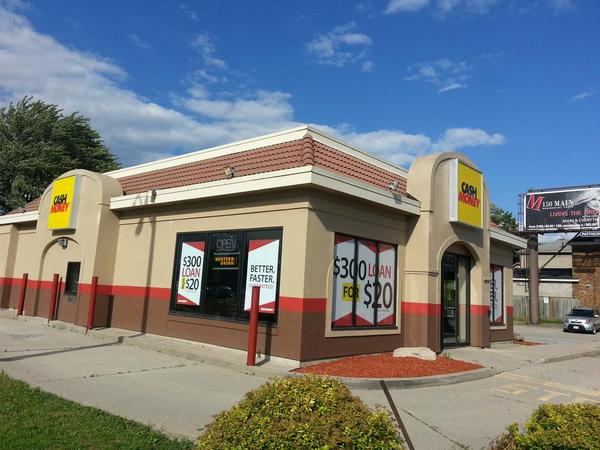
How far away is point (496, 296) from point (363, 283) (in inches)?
339

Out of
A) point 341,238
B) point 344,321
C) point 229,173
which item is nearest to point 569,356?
point 344,321

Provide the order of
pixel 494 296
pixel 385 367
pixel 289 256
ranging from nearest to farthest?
pixel 385 367 < pixel 289 256 < pixel 494 296

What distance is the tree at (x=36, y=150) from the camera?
3638 centimetres

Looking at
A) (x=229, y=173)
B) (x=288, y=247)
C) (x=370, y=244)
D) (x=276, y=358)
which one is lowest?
(x=276, y=358)

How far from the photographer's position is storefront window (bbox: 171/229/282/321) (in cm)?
1170

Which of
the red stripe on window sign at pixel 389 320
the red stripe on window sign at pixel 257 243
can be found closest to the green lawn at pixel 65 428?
the red stripe on window sign at pixel 257 243

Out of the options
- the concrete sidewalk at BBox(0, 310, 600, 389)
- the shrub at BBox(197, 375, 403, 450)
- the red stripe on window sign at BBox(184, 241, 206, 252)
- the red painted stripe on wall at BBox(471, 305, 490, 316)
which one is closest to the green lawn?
the shrub at BBox(197, 375, 403, 450)

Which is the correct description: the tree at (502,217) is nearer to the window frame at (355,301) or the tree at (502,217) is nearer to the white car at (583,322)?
the white car at (583,322)

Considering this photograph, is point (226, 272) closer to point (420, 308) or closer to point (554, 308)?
point (420, 308)

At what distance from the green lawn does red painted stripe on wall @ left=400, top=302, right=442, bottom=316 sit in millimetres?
8820

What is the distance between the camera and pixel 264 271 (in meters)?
11.8

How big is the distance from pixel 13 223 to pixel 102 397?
17834 mm

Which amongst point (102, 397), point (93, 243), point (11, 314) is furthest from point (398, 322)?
point (11, 314)

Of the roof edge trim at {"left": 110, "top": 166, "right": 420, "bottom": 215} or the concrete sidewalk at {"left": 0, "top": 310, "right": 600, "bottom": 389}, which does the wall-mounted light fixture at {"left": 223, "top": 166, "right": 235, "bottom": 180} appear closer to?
the roof edge trim at {"left": 110, "top": 166, "right": 420, "bottom": 215}
